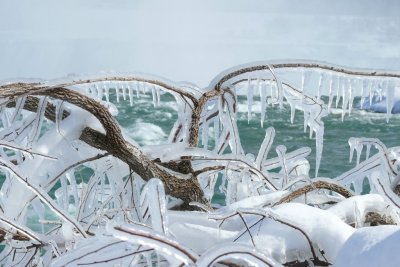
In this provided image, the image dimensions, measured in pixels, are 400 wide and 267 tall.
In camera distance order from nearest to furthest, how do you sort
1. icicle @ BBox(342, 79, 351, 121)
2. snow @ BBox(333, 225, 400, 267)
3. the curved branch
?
1. snow @ BBox(333, 225, 400, 267)
2. the curved branch
3. icicle @ BBox(342, 79, 351, 121)

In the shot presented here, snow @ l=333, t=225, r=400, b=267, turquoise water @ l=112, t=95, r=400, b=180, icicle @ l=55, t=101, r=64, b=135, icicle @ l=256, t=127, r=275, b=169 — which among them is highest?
icicle @ l=55, t=101, r=64, b=135

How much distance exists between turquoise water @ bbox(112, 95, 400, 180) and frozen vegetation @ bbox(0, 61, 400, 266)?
10.4 metres

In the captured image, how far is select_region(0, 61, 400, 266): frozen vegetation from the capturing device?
68 centimetres

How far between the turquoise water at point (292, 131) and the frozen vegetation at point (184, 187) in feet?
34.2

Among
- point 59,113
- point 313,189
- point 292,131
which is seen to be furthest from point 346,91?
point 292,131

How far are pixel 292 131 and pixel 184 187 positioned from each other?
18.3 metres

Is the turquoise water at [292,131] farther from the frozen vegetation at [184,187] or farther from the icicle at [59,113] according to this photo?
the icicle at [59,113]

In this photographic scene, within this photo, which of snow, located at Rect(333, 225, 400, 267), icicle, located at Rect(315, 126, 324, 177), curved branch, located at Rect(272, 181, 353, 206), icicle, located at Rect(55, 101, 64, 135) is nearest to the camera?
snow, located at Rect(333, 225, 400, 267)

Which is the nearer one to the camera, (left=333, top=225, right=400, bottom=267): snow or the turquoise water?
(left=333, top=225, right=400, bottom=267): snow

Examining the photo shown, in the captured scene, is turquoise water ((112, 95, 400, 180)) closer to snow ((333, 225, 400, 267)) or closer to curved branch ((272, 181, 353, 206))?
curved branch ((272, 181, 353, 206))

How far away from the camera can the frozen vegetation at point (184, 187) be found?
2.24 ft

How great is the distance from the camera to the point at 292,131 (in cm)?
1945

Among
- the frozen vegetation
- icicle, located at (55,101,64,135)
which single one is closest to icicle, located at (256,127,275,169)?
the frozen vegetation

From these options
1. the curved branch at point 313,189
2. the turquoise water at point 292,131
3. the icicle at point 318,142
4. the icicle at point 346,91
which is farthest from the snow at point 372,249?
the turquoise water at point 292,131
